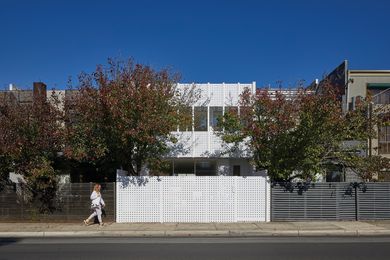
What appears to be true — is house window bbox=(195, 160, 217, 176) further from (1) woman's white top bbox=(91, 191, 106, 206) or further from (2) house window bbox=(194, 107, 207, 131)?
(1) woman's white top bbox=(91, 191, 106, 206)

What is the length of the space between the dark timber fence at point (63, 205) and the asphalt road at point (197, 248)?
4.09 meters

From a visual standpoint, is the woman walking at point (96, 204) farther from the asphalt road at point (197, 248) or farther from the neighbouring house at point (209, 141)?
the neighbouring house at point (209, 141)

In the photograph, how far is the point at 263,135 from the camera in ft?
63.3

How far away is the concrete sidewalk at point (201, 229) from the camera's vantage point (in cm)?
1625

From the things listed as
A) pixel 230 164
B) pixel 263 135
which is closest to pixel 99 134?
pixel 263 135

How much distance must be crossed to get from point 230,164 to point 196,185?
9.72m

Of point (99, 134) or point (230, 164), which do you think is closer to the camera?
point (99, 134)

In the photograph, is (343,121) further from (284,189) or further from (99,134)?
(99,134)

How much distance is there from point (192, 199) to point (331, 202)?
17.8 feet

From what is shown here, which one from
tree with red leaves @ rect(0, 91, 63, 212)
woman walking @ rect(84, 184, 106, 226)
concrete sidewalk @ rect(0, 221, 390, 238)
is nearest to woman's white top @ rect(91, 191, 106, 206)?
woman walking @ rect(84, 184, 106, 226)

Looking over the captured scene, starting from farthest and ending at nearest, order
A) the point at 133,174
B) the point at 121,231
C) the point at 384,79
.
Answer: the point at 384,79 < the point at 133,174 < the point at 121,231

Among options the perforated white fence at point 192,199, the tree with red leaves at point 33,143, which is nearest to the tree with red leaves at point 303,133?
the perforated white fence at point 192,199

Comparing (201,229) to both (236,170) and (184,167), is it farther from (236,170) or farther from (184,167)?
(236,170)

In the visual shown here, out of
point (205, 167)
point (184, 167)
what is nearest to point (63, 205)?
point (184, 167)
